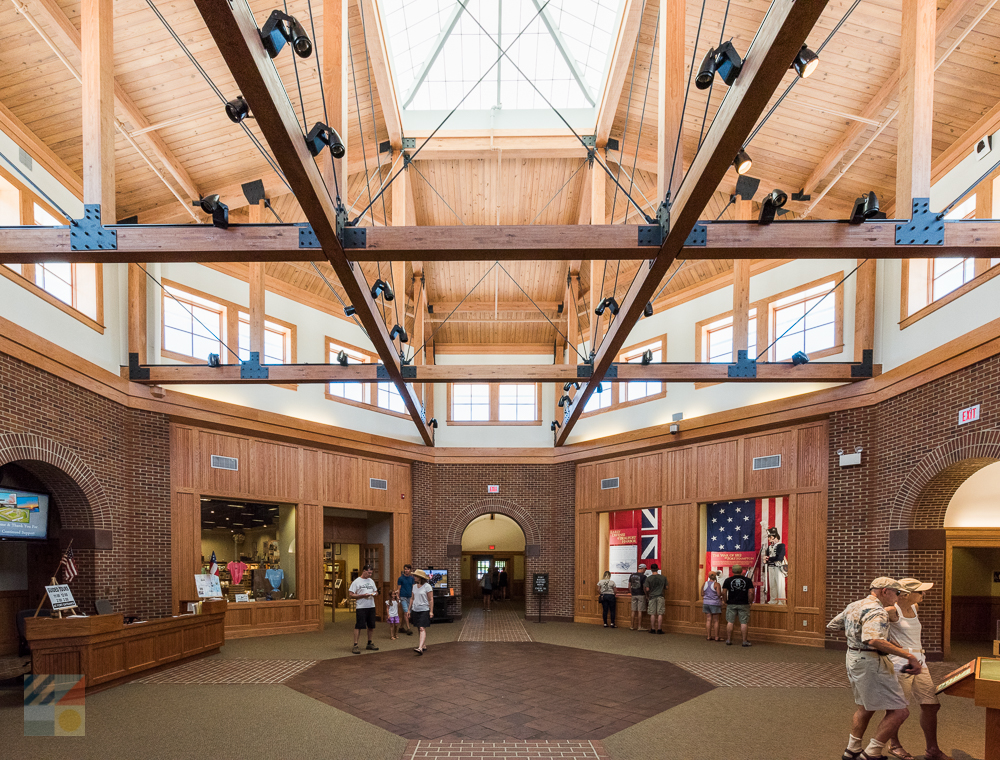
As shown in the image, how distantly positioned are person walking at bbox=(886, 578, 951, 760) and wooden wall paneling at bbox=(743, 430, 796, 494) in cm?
616

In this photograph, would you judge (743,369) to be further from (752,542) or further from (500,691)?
(500,691)

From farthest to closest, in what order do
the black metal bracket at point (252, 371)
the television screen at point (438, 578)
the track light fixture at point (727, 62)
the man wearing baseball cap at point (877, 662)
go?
the television screen at point (438, 578) → the black metal bracket at point (252, 371) → the man wearing baseball cap at point (877, 662) → the track light fixture at point (727, 62)

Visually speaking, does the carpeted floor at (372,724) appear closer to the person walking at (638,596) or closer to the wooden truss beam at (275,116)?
the person walking at (638,596)

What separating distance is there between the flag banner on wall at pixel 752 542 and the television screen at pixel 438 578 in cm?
595

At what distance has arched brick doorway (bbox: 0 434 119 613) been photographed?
879cm

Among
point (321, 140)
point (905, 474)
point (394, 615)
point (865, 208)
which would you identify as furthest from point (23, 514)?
point (905, 474)

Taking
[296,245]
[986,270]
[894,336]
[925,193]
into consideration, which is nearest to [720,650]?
[894,336]

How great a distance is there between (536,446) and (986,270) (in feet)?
33.4

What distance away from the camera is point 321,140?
4594 millimetres

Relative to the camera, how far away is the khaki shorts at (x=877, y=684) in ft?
15.2

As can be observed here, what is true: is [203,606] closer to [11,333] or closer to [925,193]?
[11,333]

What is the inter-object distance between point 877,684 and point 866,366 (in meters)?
6.35

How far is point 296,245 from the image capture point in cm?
536

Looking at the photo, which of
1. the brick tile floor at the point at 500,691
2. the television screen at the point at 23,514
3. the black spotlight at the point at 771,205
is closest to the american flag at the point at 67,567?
the television screen at the point at 23,514
